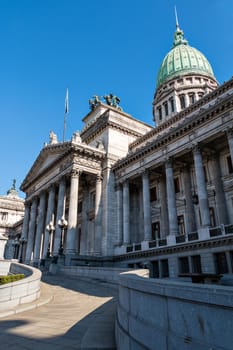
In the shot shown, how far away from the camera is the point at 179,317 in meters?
3.64

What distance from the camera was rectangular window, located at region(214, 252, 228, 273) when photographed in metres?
20.0

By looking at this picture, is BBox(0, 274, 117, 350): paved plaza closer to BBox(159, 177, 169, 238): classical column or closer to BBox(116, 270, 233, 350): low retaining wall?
BBox(116, 270, 233, 350): low retaining wall

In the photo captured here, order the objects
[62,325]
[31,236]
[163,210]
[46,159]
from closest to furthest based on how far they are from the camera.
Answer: [62,325], [163,210], [31,236], [46,159]

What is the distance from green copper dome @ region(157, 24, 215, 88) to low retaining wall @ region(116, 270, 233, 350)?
57401 millimetres

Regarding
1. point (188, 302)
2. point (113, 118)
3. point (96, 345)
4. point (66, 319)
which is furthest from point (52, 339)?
point (113, 118)

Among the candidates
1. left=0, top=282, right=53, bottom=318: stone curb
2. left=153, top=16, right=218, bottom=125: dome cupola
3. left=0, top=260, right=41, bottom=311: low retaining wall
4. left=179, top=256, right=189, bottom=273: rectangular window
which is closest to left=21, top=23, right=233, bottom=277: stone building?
left=179, top=256, right=189, bottom=273: rectangular window

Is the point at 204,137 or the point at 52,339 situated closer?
the point at 52,339

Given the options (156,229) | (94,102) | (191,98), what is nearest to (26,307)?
(156,229)

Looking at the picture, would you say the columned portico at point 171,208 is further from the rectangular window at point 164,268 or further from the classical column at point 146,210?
the classical column at point 146,210

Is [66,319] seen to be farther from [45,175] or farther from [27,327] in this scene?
[45,175]

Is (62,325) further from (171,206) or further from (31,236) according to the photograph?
(31,236)

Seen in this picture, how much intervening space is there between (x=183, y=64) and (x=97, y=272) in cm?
5123

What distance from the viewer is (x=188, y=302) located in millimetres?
3562

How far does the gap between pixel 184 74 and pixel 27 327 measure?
184 ft
